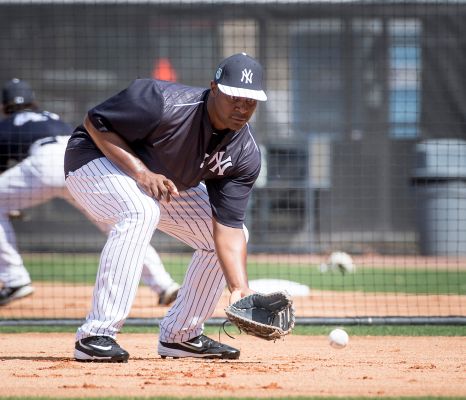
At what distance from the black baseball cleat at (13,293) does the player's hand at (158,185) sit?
4.24 m

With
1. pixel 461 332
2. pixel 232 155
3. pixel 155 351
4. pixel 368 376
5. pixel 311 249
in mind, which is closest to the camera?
pixel 368 376

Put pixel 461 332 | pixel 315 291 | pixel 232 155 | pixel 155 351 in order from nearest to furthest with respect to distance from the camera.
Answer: pixel 232 155, pixel 155 351, pixel 461 332, pixel 315 291

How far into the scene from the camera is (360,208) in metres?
14.7

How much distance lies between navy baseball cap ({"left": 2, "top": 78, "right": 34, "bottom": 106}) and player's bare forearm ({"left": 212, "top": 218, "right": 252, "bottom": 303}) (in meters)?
4.69

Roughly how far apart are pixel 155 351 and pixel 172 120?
1735 mm

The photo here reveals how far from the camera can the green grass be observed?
35.6 feet

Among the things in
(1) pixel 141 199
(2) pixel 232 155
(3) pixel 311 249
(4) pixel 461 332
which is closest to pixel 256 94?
(2) pixel 232 155

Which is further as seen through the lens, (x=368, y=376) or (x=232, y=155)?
(x=232, y=155)

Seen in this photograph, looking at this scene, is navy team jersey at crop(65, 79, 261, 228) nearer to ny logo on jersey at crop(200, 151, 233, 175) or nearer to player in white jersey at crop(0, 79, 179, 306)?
ny logo on jersey at crop(200, 151, 233, 175)

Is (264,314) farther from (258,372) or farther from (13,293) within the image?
(13,293)

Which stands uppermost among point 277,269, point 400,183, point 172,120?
point 172,120

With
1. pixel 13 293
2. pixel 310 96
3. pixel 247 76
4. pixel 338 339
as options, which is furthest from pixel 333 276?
pixel 247 76

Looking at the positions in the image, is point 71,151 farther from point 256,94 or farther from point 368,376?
point 368,376

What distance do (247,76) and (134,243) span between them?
3.43 feet
